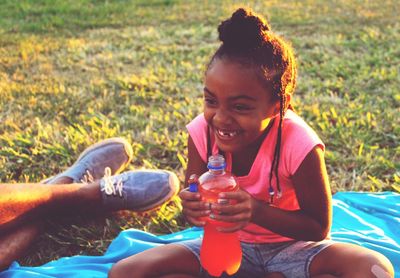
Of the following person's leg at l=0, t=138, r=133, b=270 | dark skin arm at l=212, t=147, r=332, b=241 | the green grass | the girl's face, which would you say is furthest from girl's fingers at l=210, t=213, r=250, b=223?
person's leg at l=0, t=138, r=133, b=270

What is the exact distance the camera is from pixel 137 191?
11.1 feet

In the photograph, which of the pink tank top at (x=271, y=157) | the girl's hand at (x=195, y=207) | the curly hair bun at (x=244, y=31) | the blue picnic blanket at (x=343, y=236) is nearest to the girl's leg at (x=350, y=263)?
the pink tank top at (x=271, y=157)

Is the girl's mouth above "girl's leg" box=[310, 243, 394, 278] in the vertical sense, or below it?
above

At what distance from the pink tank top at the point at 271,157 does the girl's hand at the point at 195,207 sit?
14.7 inches

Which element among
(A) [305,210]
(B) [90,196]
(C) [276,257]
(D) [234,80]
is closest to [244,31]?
(D) [234,80]

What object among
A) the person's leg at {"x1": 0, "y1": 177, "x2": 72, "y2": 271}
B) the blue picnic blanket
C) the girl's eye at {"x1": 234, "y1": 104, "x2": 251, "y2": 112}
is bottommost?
the blue picnic blanket

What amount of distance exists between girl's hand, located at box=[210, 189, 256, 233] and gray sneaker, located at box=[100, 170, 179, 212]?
53.8 inches

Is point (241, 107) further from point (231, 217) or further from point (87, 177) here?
point (87, 177)

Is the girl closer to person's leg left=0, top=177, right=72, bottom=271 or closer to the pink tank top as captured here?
the pink tank top

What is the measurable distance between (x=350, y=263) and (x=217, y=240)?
1.72 feet

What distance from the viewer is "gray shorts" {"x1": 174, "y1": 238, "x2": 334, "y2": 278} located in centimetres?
235

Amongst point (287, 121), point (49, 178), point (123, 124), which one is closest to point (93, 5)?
point (123, 124)

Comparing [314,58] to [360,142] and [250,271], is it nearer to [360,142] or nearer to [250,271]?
[360,142]

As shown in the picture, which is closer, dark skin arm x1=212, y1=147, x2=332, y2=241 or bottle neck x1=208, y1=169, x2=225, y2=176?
bottle neck x1=208, y1=169, x2=225, y2=176
